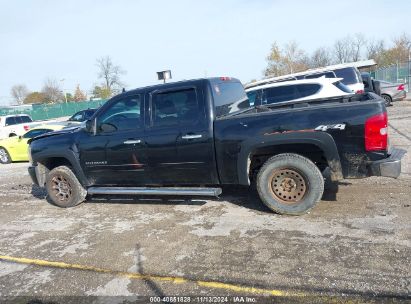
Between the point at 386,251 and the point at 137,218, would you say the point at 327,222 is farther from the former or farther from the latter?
the point at 137,218

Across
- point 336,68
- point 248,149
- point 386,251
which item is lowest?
point 386,251

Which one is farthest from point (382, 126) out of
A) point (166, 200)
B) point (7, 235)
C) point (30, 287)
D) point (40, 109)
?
point (40, 109)

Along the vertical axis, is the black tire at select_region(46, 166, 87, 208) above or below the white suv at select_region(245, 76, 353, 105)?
below

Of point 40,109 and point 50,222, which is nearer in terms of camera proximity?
point 50,222

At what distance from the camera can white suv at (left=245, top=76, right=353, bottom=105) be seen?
9.80 metres

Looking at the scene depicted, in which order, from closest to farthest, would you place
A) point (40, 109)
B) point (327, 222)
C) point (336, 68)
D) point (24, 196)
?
point (327, 222)
point (24, 196)
point (336, 68)
point (40, 109)

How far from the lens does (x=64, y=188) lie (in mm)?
6590

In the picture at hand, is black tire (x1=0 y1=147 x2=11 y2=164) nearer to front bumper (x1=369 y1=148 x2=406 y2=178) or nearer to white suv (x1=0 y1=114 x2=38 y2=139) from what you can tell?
white suv (x1=0 y1=114 x2=38 y2=139)

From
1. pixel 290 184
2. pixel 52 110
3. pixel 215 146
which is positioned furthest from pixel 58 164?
pixel 52 110

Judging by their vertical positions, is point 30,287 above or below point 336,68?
below

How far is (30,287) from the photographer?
12.6ft

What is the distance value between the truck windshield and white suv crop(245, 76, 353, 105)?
4.12 metres

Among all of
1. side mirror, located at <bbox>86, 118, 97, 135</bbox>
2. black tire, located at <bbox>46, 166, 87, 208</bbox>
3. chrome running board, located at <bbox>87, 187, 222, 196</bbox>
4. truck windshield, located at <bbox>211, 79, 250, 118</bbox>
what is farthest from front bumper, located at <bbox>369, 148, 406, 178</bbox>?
black tire, located at <bbox>46, 166, 87, 208</bbox>

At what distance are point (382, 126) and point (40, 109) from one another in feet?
153
